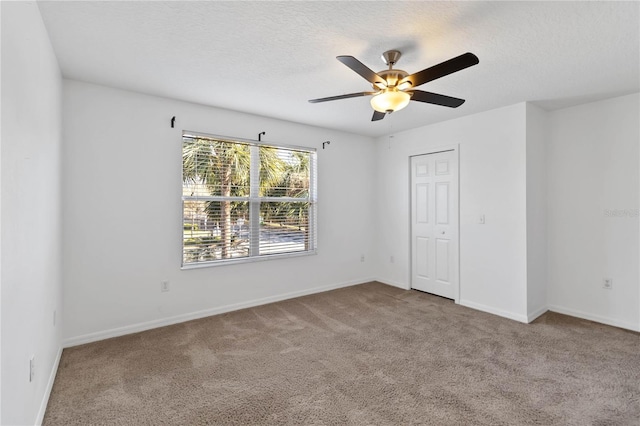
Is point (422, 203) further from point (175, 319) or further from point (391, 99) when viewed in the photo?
point (175, 319)

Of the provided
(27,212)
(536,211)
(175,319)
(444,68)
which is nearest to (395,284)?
(536,211)

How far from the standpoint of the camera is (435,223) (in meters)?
4.50

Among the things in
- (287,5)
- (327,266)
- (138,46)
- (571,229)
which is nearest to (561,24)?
(287,5)

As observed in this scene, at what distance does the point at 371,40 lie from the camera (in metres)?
2.20

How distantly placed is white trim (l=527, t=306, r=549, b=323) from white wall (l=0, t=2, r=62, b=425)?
4295 millimetres

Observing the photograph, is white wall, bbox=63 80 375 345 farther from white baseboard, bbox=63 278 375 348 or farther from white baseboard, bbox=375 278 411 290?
white baseboard, bbox=375 278 411 290

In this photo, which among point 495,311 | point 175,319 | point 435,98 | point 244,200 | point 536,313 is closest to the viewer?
point 435,98

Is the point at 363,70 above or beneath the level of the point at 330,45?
beneath

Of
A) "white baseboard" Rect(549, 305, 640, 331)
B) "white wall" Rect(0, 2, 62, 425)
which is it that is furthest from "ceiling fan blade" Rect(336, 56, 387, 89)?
"white baseboard" Rect(549, 305, 640, 331)

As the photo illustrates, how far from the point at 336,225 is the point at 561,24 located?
→ 11.3 feet

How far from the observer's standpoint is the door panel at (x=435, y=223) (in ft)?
14.0

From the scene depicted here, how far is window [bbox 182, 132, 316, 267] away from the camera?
11.8ft

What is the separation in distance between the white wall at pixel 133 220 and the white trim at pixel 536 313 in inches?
117

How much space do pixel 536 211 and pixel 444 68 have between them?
262 cm
